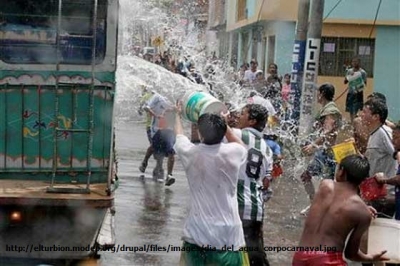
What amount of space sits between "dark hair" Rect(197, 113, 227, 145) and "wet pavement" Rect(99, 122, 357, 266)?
2.60 metres

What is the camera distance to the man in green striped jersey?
257 inches

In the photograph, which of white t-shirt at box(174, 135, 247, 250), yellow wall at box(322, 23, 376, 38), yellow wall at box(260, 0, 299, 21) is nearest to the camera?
white t-shirt at box(174, 135, 247, 250)

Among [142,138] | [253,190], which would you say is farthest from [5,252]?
[142,138]

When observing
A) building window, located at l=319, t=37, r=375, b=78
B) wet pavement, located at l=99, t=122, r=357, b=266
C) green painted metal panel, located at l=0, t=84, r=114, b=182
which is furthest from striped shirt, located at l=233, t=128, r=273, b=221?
building window, located at l=319, t=37, r=375, b=78

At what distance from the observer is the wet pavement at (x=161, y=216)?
8.35 metres

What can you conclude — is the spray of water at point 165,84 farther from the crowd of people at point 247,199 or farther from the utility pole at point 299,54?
the crowd of people at point 247,199

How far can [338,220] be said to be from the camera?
210 inches

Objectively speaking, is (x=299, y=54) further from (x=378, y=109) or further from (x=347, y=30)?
(x=347, y=30)

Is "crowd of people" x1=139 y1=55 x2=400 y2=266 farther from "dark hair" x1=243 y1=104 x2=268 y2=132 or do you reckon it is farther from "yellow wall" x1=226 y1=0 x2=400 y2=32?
"yellow wall" x1=226 y1=0 x2=400 y2=32

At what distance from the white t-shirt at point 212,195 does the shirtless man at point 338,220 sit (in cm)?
52

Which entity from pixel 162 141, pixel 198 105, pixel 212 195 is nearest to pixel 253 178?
pixel 198 105

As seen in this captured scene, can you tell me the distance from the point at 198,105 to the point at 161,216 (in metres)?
3.94

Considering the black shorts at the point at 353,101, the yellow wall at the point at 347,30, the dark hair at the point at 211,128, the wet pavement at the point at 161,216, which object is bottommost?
the wet pavement at the point at 161,216

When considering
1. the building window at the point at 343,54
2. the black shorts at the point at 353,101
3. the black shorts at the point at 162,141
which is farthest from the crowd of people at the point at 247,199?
the building window at the point at 343,54
